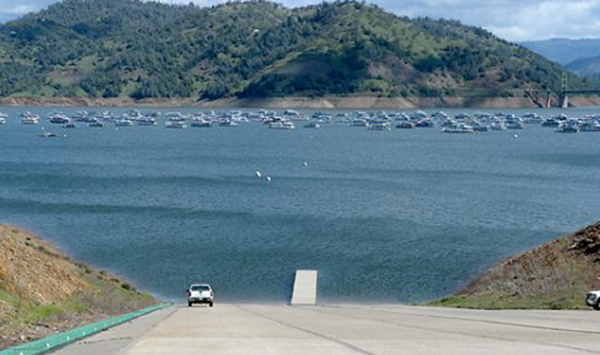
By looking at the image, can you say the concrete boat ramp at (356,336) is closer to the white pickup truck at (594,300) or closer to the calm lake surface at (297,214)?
the white pickup truck at (594,300)

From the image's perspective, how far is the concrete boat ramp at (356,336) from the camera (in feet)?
62.3

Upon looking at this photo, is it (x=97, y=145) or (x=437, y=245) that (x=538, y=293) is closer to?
(x=437, y=245)

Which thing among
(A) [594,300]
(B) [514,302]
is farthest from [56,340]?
(B) [514,302]

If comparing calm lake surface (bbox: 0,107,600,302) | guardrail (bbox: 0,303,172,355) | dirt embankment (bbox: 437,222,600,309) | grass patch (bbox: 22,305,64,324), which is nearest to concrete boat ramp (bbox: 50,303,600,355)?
guardrail (bbox: 0,303,172,355)

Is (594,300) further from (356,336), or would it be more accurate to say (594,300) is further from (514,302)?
(356,336)

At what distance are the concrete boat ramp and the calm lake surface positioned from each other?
21222 mm

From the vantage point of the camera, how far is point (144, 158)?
14450cm

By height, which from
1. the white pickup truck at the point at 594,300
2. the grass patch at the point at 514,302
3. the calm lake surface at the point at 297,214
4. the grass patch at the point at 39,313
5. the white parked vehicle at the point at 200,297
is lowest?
the calm lake surface at the point at 297,214

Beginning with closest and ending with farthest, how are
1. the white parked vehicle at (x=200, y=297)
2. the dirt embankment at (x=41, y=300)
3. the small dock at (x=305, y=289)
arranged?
1. the dirt embankment at (x=41, y=300)
2. the white parked vehicle at (x=200, y=297)
3. the small dock at (x=305, y=289)

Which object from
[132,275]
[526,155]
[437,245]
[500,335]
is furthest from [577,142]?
[500,335]

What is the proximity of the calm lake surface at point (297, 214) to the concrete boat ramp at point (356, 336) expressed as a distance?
21222mm

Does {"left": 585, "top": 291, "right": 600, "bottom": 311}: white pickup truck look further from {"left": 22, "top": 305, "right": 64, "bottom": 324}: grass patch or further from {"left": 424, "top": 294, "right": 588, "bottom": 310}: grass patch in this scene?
{"left": 22, "top": 305, "right": 64, "bottom": 324}: grass patch

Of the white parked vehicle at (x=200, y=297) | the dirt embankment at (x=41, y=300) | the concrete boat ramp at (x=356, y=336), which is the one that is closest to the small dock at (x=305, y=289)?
the white parked vehicle at (x=200, y=297)

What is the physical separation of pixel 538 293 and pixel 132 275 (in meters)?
25.0
